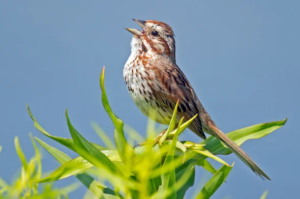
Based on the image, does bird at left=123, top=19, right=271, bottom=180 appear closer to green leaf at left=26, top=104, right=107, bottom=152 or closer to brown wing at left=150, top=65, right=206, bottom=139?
brown wing at left=150, top=65, right=206, bottom=139

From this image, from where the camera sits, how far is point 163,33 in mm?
4566

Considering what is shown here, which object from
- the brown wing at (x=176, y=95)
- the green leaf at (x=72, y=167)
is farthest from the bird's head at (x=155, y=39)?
the green leaf at (x=72, y=167)

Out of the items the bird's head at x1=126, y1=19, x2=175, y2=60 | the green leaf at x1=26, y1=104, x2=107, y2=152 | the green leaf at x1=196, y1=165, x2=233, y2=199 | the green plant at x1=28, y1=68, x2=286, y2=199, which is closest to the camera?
the green plant at x1=28, y1=68, x2=286, y2=199

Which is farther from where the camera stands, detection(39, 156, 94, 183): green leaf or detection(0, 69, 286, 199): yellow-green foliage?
detection(39, 156, 94, 183): green leaf

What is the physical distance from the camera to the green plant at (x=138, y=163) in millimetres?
616

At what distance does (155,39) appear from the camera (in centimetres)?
454

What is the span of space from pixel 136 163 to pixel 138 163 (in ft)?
0.29

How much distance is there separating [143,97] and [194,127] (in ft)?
1.90

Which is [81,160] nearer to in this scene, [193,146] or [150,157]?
[193,146]

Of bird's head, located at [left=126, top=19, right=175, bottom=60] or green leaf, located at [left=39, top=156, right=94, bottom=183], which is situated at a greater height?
bird's head, located at [left=126, top=19, right=175, bottom=60]

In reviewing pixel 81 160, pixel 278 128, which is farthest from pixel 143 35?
pixel 81 160

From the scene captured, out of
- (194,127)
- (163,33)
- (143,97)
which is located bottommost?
(194,127)

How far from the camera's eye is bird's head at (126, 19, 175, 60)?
4.50 metres

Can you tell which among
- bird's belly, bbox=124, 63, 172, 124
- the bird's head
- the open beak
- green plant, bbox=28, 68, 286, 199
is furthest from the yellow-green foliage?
the bird's head
